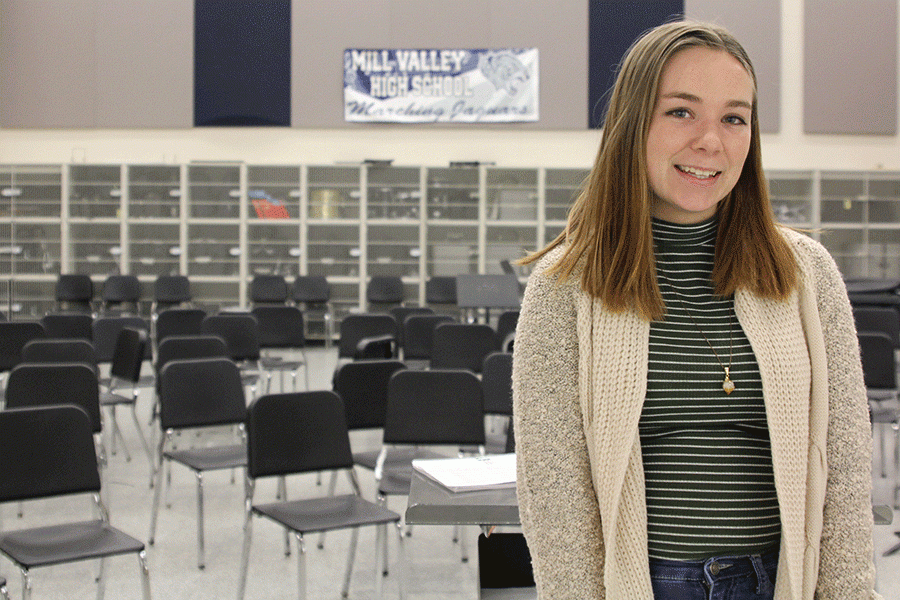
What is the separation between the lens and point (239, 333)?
6684mm

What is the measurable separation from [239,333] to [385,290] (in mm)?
4976

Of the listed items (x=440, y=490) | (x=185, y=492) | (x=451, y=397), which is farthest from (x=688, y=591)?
(x=185, y=492)

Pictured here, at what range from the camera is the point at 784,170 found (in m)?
11.9

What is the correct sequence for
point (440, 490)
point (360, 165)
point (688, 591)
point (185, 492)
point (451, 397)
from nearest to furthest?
point (688, 591), point (440, 490), point (451, 397), point (185, 492), point (360, 165)

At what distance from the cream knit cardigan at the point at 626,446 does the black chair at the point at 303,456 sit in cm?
221

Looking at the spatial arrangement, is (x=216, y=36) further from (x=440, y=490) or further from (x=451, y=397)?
(x=440, y=490)

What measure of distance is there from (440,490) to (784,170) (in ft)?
36.4

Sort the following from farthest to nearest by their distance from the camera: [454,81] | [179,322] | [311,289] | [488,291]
→ [454,81], [311,289], [488,291], [179,322]

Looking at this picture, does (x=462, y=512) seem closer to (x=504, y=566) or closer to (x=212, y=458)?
(x=504, y=566)

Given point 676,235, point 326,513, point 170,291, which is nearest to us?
point 676,235

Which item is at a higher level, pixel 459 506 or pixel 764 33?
pixel 764 33

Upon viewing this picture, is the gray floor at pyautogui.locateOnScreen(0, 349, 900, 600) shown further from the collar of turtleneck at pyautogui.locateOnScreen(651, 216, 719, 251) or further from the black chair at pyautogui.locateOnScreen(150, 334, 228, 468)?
the collar of turtleneck at pyautogui.locateOnScreen(651, 216, 719, 251)

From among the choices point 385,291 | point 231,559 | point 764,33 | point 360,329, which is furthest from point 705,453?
point 764,33

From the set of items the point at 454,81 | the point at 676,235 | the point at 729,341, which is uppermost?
the point at 454,81
